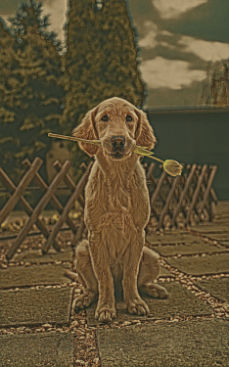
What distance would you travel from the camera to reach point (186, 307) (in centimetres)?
292

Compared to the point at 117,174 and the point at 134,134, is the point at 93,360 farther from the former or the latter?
the point at 134,134

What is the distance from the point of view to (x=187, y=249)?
5.30 metres

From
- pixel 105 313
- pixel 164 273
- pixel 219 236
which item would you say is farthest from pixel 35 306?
pixel 219 236

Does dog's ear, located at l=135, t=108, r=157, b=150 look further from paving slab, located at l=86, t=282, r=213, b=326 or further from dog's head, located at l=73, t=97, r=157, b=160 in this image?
paving slab, located at l=86, t=282, r=213, b=326

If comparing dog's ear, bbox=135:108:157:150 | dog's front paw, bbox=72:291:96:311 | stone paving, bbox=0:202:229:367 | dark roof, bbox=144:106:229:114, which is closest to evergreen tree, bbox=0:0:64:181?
dark roof, bbox=144:106:229:114

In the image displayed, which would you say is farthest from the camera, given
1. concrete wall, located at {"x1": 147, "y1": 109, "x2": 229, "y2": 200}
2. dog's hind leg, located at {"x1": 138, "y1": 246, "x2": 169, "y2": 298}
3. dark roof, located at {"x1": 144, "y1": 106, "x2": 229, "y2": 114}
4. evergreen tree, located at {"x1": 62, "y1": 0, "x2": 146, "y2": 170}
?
concrete wall, located at {"x1": 147, "y1": 109, "x2": 229, "y2": 200}

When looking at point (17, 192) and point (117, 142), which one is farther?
point (17, 192)

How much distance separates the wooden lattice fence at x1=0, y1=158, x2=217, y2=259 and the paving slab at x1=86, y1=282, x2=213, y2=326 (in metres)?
2.23

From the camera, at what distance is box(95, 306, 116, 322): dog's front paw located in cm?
260

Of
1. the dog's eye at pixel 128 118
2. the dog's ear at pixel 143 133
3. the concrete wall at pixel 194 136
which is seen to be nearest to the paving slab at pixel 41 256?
the dog's ear at pixel 143 133

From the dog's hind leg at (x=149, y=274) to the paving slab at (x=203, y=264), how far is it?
3.09ft

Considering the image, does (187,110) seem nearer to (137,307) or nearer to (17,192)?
(17,192)

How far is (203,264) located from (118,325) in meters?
2.14

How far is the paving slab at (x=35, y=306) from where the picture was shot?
274cm
